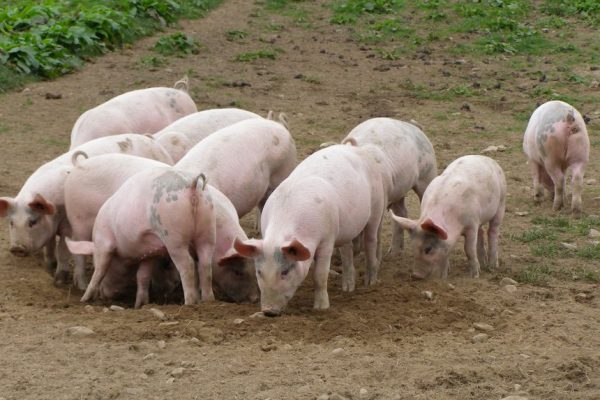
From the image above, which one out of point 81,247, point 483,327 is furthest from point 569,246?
point 81,247

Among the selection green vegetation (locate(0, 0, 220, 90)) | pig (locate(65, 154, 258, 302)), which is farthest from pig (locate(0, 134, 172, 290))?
green vegetation (locate(0, 0, 220, 90))

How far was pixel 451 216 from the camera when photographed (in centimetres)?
782

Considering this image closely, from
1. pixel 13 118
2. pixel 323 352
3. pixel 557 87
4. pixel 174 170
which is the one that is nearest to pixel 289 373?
pixel 323 352

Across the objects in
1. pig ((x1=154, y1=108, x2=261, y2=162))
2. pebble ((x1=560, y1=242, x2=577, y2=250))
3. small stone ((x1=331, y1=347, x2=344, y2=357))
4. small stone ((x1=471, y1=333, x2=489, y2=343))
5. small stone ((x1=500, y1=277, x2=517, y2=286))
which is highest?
pig ((x1=154, y1=108, x2=261, y2=162))

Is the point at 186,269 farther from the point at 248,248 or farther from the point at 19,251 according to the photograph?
the point at 19,251

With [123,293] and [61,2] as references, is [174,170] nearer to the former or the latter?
[123,293]

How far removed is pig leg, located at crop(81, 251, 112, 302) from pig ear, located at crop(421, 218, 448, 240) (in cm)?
230

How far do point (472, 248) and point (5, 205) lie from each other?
354 cm

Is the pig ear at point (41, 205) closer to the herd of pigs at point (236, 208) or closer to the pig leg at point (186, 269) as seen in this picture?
the herd of pigs at point (236, 208)

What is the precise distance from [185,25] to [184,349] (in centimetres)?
1234

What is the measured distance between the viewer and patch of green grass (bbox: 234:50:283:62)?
15.8 m

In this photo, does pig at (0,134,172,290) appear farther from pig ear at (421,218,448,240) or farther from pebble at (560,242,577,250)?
pebble at (560,242,577,250)

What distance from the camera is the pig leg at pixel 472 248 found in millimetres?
7889

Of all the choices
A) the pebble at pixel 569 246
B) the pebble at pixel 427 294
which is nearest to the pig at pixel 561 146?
the pebble at pixel 569 246
